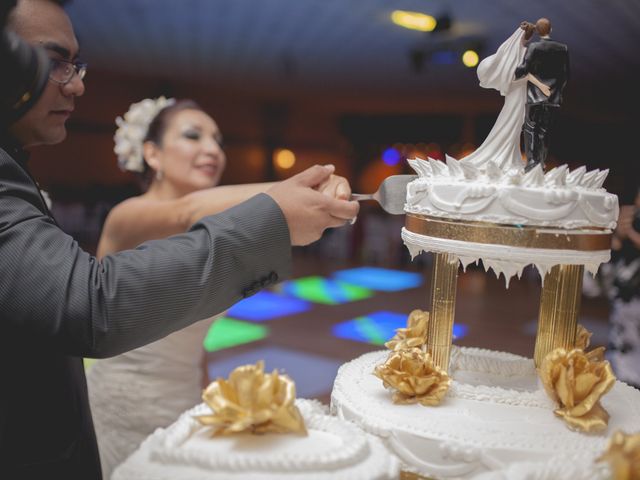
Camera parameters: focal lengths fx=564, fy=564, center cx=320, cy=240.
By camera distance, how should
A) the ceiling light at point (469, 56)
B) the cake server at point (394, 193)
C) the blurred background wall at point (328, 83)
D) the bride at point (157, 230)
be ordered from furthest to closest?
the blurred background wall at point (328, 83), the ceiling light at point (469, 56), the bride at point (157, 230), the cake server at point (394, 193)

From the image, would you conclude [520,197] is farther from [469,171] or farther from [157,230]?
[157,230]

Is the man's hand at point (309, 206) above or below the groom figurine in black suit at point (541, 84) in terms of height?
below

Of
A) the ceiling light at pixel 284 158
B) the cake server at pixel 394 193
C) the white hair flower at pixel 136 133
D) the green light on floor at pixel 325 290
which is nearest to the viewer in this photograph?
the cake server at pixel 394 193

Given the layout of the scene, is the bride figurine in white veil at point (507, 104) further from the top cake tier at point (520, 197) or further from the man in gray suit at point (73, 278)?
the man in gray suit at point (73, 278)

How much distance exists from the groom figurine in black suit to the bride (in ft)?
3.24

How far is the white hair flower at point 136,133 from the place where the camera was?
9.28 ft

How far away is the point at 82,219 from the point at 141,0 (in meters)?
6.19

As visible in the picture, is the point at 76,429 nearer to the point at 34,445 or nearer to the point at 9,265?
the point at 34,445

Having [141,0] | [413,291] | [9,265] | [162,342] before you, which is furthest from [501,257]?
[413,291]

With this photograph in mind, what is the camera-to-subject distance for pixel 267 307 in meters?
7.09

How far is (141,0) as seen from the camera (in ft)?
20.0

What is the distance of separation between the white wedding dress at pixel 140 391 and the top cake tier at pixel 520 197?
144 cm

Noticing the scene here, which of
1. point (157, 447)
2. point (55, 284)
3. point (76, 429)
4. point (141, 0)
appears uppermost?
point (141, 0)

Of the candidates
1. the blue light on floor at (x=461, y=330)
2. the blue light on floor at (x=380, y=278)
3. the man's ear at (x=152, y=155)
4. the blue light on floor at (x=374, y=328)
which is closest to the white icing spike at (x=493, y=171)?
the man's ear at (x=152, y=155)
